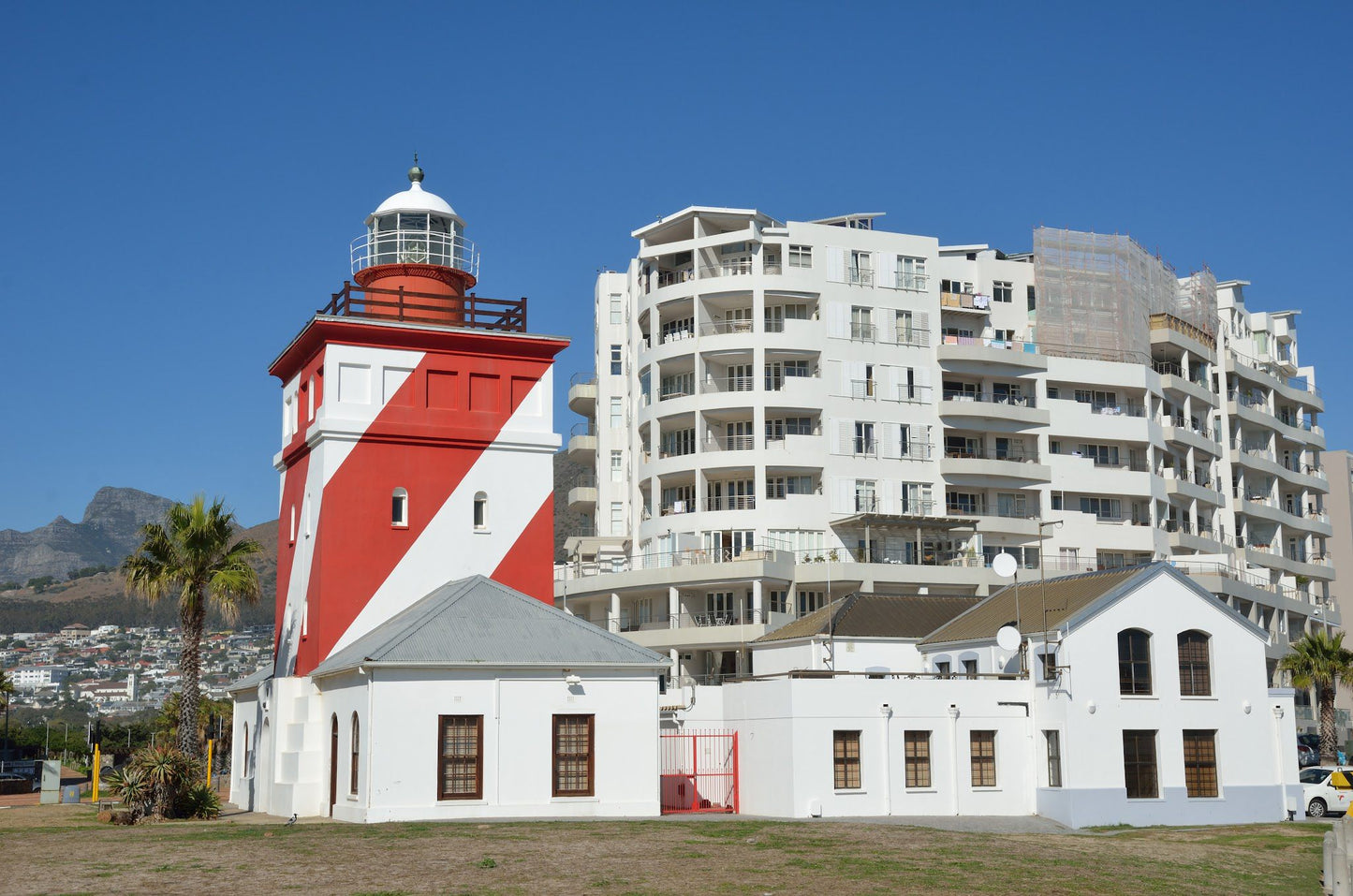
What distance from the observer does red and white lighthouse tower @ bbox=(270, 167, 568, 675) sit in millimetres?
37219

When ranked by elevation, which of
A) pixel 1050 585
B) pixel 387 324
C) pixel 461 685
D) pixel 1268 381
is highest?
pixel 1268 381

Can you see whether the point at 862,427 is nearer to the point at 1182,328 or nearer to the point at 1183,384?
the point at 1183,384

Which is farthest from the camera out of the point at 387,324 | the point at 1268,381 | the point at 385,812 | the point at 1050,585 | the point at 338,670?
the point at 1268,381

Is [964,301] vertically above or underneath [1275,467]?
above

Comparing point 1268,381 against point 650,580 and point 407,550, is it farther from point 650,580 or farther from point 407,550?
point 407,550

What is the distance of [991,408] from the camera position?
78625 mm

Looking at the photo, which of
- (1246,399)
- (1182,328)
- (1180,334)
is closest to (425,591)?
(1180,334)

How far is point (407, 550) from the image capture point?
124 feet

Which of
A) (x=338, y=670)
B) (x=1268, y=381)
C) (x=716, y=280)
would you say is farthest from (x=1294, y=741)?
(x=1268, y=381)

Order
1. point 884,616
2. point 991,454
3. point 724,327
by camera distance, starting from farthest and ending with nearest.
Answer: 1. point 991,454
2. point 724,327
3. point 884,616

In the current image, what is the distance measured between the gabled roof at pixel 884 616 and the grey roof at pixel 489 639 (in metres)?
16.5

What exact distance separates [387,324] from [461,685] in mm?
10710

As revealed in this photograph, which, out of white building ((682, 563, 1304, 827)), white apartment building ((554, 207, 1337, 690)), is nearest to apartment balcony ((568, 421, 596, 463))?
white apartment building ((554, 207, 1337, 690))

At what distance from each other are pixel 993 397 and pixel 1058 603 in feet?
145
